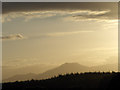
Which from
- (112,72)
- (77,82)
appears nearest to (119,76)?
(112,72)

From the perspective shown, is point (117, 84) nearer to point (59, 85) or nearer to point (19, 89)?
point (59, 85)

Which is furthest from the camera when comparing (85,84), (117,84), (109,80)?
(85,84)

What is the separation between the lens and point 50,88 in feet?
603

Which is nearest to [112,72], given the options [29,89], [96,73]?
[96,73]

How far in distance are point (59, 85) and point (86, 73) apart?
683 inches

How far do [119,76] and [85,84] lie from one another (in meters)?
23.9

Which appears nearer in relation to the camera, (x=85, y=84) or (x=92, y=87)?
(x=92, y=87)

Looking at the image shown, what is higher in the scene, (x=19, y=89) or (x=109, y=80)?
(x=109, y=80)

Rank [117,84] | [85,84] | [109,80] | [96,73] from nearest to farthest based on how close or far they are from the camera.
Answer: [117,84] → [109,80] → [85,84] → [96,73]

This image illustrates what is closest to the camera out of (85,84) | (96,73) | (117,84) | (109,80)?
(117,84)

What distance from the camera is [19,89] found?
195875mm

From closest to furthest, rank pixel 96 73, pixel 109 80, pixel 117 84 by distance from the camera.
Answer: pixel 117 84, pixel 109 80, pixel 96 73

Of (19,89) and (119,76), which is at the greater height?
(119,76)

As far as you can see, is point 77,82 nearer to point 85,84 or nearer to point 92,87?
point 85,84
